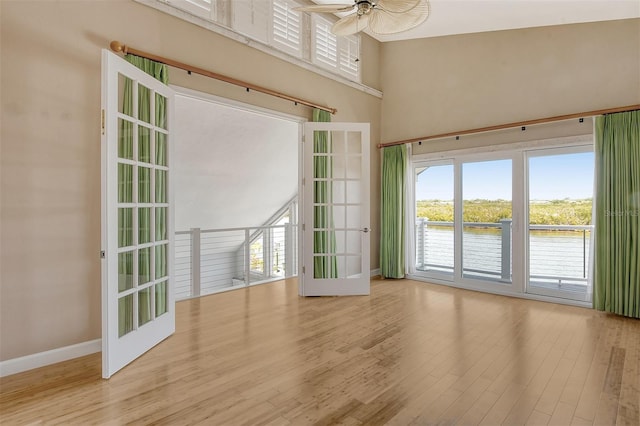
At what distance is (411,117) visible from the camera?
5.44 meters

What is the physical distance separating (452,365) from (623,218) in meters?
2.66

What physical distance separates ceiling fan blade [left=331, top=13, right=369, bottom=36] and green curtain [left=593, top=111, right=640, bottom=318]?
2878 millimetres

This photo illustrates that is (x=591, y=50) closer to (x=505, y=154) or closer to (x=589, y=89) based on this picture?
(x=589, y=89)

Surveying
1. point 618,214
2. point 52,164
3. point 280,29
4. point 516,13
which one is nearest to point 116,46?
point 52,164

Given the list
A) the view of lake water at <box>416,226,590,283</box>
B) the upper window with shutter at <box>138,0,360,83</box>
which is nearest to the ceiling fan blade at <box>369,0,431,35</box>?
the upper window with shutter at <box>138,0,360,83</box>

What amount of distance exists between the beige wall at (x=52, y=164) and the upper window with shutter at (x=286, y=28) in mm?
1477

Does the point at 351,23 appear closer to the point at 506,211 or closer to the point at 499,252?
the point at 506,211

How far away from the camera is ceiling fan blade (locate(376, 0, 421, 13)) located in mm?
2436

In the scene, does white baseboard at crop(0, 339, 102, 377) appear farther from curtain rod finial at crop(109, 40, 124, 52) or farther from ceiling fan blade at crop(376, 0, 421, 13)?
ceiling fan blade at crop(376, 0, 421, 13)

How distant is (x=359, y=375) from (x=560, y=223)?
11.2ft

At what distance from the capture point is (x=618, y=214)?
3.63 meters

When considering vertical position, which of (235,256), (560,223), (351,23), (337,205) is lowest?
(235,256)

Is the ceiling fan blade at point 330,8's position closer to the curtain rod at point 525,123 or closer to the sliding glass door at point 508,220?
the curtain rod at point 525,123

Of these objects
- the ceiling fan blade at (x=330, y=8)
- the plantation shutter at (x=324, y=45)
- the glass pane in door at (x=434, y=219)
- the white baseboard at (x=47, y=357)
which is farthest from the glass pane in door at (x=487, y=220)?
the white baseboard at (x=47, y=357)
